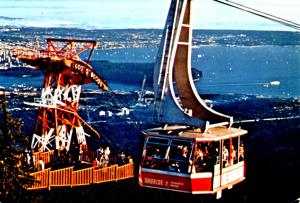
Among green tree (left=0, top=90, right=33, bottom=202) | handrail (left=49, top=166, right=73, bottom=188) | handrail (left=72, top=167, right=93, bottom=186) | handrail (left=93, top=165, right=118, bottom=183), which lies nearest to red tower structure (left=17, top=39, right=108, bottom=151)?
handrail (left=93, top=165, right=118, bottom=183)

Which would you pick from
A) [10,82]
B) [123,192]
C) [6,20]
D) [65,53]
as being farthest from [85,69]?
[10,82]

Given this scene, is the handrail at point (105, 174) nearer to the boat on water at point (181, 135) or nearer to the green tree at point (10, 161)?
the boat on water at point (181, 135)

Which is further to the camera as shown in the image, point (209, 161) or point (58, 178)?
point (58, 178)

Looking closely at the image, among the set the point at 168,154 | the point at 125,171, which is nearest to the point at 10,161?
the point at 168,154

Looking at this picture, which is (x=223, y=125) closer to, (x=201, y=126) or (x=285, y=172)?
(x=201, y=126)

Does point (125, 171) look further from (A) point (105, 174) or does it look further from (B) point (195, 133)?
(B) point (195, 133)

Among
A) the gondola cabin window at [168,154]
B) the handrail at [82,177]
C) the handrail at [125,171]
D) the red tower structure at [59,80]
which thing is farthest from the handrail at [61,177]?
the gondola cabin window at [168,154]
